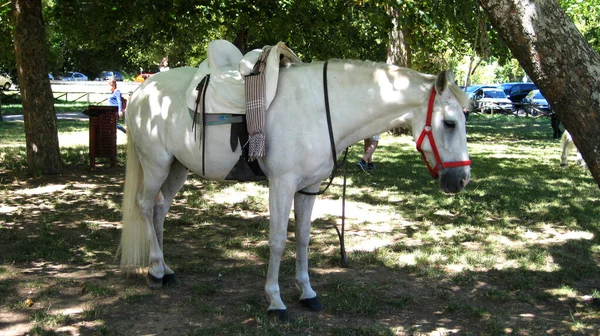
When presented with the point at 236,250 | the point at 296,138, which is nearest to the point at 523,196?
Answer: the point at 236,250

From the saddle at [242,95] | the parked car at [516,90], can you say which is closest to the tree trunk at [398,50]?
the saddle at [242,95]

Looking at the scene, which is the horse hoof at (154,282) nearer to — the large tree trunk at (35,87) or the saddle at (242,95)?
the saddle at (242,95)

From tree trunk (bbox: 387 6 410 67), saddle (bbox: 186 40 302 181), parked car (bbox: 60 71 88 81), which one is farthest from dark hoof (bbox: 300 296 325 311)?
parked car (bbox: 60 71 88 81)

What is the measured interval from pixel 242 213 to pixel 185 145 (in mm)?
3382

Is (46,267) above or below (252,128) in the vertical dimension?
below

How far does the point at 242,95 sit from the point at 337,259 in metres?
2.29

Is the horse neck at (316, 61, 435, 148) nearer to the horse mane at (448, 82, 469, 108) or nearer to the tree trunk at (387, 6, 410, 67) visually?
the horse mane at (448, 82, 469, 108)

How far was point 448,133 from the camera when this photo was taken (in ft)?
14.4

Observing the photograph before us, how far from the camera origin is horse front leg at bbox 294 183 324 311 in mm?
5020

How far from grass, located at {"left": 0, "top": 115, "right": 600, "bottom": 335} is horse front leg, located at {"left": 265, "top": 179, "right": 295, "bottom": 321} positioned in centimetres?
13

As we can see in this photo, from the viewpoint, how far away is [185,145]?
5.18 meters

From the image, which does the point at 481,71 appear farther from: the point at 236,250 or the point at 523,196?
the point at 236,250

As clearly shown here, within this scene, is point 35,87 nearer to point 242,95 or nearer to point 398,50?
point 242,95

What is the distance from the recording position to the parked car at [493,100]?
35.4m
